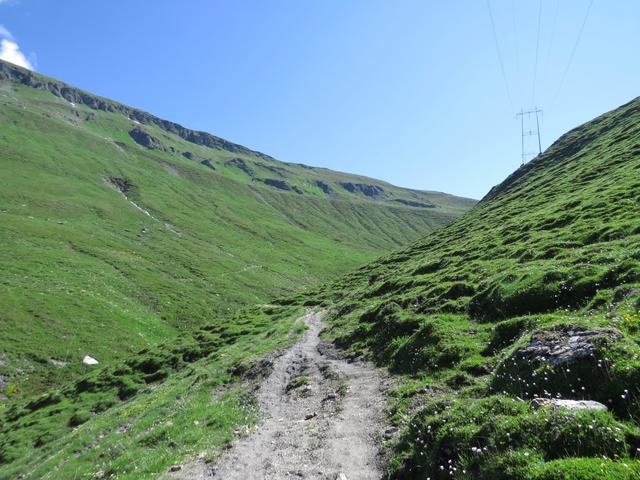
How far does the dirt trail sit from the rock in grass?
5013 millimetres

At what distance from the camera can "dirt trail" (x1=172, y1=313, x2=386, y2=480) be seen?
12930mm

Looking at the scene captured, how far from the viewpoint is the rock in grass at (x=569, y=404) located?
9.18 meters

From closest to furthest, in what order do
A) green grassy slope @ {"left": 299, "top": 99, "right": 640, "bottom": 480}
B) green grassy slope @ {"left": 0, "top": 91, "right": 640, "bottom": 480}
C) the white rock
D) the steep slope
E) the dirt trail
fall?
green grassy slope @ {"left": 299, "top": 99, "right": 640, "bottom": 480}
green grassy slope @ {"left": 0, "top": 91, "right": 640, "bottom": 480}
the dirt trail
the white rock
the steep slope

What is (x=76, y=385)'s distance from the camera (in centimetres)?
3766

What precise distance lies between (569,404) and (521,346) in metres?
4.60

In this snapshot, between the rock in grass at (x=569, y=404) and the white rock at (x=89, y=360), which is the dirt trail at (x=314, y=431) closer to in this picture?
the rock in grass at (x=569, y=404)

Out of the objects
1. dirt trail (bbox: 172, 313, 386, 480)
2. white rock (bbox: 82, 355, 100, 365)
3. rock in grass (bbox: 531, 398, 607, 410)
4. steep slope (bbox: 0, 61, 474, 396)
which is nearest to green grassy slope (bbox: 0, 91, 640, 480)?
rock in grass (bbox: 531, 398, 607, 410)

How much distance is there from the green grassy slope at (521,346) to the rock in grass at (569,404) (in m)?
0.30

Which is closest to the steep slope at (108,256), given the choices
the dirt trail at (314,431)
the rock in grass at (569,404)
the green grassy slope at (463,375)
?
the green grassy slope at (463,375)

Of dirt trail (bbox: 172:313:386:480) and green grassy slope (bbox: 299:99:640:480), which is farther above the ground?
green grassy slope (bbox: 299:99:640:480)

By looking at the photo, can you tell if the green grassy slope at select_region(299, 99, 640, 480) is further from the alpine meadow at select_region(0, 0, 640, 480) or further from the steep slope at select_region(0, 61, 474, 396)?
the steep slope at select_region(0, 61, 474, 396)

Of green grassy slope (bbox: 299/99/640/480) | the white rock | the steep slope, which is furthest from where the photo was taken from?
the steep slope

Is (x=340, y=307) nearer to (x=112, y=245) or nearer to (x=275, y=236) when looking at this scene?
(x=112, y=245)

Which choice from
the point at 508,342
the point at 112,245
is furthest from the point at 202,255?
the point at 508,342
